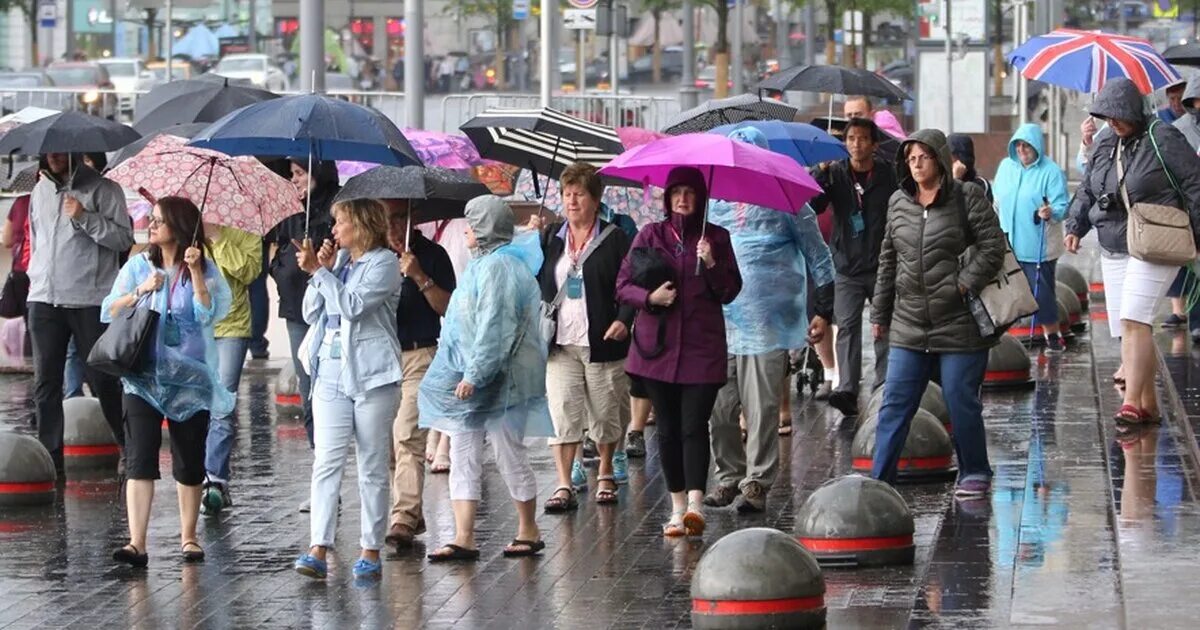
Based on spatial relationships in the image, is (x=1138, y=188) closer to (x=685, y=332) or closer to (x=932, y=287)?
(x=932, y=287)

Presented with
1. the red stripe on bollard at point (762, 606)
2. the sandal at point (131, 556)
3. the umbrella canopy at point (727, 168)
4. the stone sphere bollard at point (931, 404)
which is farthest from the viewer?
the stone sphere bollard at point (931, 404)

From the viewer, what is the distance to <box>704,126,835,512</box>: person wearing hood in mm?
11328

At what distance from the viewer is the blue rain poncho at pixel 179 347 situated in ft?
33.8

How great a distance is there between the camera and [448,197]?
1107 cm

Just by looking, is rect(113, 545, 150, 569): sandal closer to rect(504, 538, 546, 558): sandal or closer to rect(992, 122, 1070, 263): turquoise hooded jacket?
rect(504, 538, 546, 558): sandal

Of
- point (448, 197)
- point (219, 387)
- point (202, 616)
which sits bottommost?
point (202, 616)

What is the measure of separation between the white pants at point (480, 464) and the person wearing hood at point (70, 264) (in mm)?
2907

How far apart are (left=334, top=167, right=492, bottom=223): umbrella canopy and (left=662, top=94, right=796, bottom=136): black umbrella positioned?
3.65 meters

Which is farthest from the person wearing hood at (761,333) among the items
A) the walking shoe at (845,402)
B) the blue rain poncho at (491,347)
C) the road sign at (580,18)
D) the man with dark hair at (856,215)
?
the road sign at (580,18)

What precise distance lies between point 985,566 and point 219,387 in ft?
11.1

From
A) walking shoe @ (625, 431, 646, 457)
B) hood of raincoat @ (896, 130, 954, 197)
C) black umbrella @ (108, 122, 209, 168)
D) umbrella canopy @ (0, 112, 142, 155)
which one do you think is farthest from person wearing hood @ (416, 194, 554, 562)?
black umbrella @ (108, 122, 209, 168)

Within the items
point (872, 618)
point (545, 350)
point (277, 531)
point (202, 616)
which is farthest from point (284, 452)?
point (872, 618)

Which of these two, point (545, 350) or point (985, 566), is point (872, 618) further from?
point (545, 350)

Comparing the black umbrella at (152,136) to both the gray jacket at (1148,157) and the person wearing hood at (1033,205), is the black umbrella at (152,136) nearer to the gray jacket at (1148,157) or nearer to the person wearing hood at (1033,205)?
the gray jacket at (1148,157)
